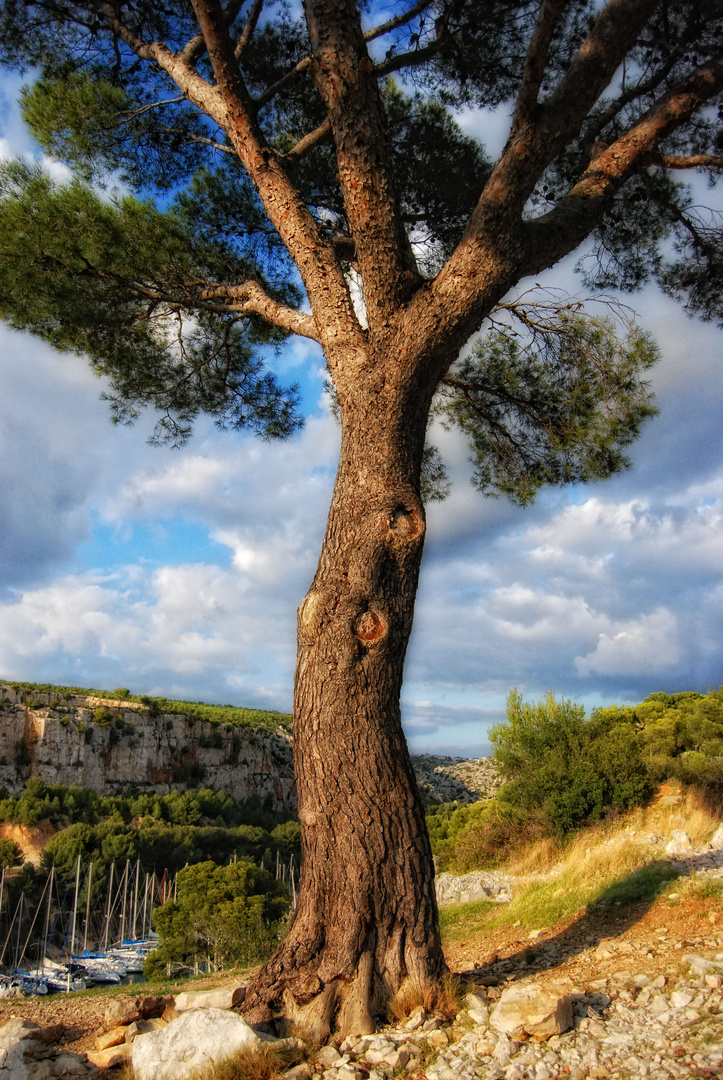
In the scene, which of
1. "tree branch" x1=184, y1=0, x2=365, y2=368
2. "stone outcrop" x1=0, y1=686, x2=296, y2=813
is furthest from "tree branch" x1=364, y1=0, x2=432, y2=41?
"stone outcrop" x1=0, y1=686, x2=296, y2=813

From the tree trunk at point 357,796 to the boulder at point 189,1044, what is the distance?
0.26 m

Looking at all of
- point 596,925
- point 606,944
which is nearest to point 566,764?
point 596,925

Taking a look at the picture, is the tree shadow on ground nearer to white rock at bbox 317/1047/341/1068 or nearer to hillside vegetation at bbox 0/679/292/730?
white rock at bbox 317/1047/341/1068

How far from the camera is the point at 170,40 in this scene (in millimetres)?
5906

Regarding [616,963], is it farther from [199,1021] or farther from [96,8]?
[96,8]

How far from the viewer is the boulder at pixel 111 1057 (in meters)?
2.39

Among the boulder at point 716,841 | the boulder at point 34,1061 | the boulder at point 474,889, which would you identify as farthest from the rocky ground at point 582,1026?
the boulder at point 474,889

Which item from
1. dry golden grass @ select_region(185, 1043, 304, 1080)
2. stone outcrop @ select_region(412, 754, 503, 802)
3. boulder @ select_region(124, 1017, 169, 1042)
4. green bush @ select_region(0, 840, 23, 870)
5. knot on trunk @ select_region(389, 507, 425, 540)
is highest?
knot on trunk @ select_region(389, 507, 425, 540)

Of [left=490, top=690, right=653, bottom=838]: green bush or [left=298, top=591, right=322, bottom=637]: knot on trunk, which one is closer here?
[left=298, top=591, right=322, bottom=637]: knot on trunk

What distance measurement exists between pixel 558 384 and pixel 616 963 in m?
3.97

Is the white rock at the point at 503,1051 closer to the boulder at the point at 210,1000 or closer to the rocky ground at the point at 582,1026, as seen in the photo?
the rocky ground at the point at 582,1026

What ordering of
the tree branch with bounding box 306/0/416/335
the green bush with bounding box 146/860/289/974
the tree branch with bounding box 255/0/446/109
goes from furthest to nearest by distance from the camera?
the green bush with bounding box 146/860/289/974
the tree branch with bounding box 255/0/446/109
the tree branch with bounding box 306/0/416/335

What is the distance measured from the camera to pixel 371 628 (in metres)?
2.96

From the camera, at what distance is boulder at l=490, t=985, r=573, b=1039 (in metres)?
2.37
